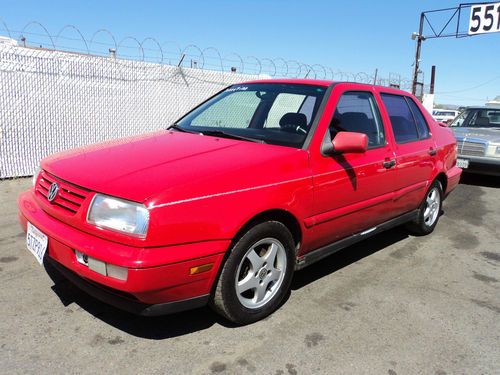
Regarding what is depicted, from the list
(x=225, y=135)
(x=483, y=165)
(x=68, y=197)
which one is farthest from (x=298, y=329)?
(x=483, y=165)

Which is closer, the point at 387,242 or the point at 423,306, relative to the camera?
the point at 423,306

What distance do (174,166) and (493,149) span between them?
747 centimetres

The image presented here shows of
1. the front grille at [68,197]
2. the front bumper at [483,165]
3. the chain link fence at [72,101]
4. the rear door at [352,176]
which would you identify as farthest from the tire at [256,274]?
the front bumper at [483,165]

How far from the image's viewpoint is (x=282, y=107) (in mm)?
3873

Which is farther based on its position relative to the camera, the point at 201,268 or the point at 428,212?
the point at 428,212

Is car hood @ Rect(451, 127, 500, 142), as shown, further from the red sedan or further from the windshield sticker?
the windshield sticker

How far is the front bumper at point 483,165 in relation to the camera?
8.18 m

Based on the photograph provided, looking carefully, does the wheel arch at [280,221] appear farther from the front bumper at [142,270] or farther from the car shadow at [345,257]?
the car shadow at [345,257]

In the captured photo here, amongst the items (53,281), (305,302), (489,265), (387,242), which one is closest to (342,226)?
(305,302)

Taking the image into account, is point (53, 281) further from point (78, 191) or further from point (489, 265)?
point (489, 265)

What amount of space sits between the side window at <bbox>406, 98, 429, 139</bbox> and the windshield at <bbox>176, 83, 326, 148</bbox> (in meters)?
1.64

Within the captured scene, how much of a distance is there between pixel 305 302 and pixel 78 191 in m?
1.86

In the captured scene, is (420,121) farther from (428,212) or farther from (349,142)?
(349,142)

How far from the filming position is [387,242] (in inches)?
195
